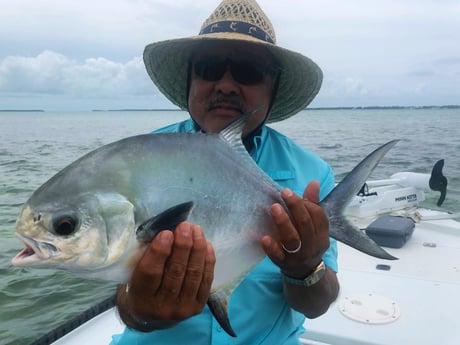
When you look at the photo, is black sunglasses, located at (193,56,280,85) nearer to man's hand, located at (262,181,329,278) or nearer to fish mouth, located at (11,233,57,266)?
man's hand, located at (262,181,329,278)

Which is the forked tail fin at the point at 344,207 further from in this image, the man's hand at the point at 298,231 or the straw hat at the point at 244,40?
the straw hat at the point at 244,40

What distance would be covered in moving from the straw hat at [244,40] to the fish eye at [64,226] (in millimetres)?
1301

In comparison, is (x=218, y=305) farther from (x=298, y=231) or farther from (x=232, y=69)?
(x=232, y=69)

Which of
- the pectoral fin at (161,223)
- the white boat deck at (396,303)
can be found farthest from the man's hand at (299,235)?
the white boat deck at (396,303)

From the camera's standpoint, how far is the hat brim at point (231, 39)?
2535 mm

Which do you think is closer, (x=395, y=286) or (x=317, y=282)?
(x=317, y=282)

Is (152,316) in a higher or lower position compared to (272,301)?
higher

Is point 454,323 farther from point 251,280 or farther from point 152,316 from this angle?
point 152,316

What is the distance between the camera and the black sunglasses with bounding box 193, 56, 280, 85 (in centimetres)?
239

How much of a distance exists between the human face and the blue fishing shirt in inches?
7.9

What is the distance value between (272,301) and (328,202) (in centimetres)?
Result: 64

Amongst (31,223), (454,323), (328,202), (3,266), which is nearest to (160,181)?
(31,223)

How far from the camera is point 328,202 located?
187 centimetres

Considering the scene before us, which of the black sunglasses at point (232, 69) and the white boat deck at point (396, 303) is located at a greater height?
the black sunglasses at point (232, 69)
